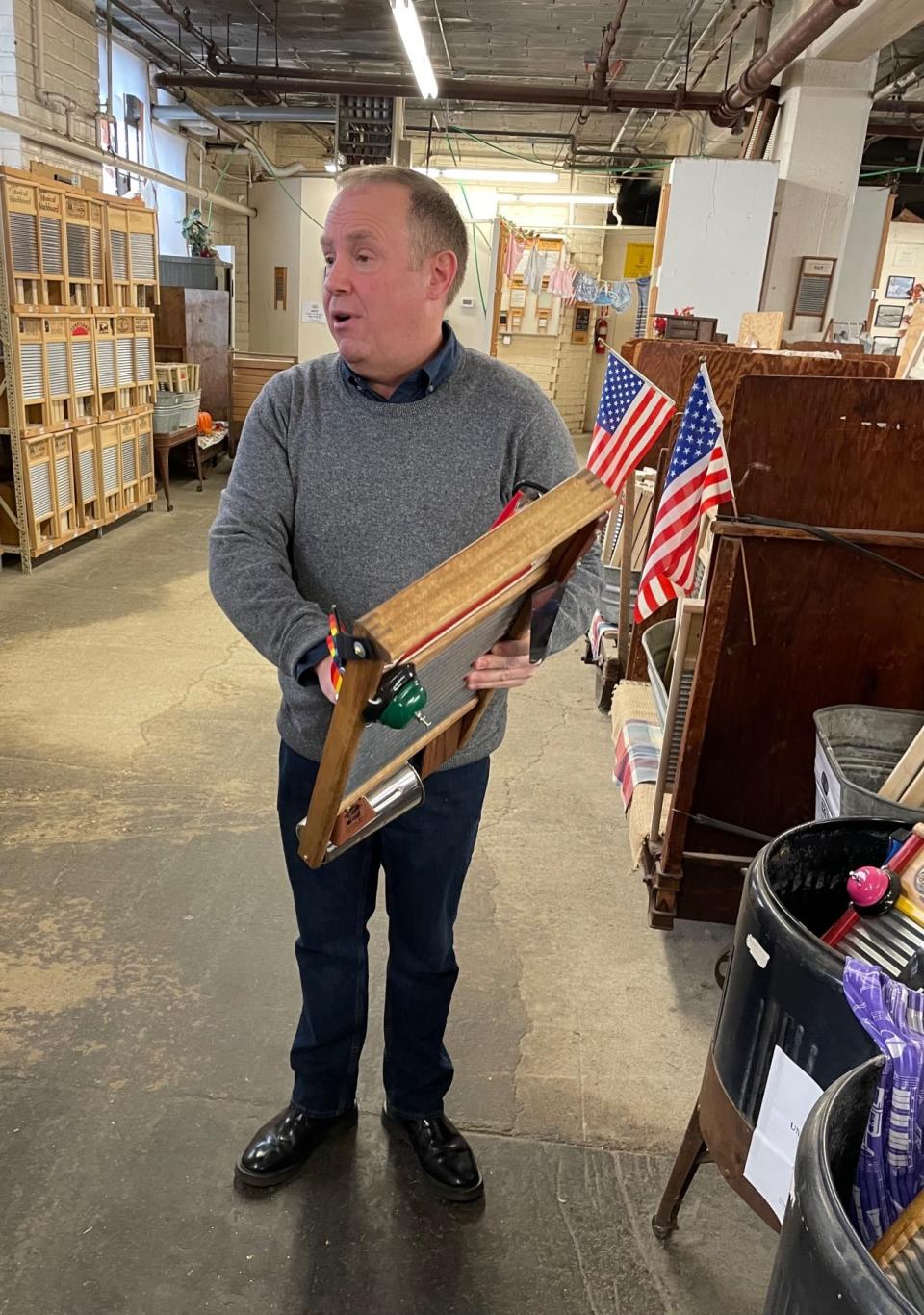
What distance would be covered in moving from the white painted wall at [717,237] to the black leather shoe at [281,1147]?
6108mm

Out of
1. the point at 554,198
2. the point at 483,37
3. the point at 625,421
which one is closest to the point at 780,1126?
the point at 625,421

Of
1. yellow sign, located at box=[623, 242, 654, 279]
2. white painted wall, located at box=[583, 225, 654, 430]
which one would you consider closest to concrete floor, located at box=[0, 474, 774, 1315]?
white painted wall, located at box=[583, 225, 654, 430]

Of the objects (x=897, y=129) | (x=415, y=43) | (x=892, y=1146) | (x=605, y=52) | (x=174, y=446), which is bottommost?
(x=174, y=446)

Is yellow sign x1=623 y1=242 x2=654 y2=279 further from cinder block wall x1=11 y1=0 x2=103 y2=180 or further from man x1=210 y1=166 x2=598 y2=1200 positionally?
man x1=210 y1=166 x2=598 y2=1200

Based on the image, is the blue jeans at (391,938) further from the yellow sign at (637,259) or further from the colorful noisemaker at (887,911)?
the yellow sign at (637,259)

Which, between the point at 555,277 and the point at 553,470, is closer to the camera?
the point at 553,470

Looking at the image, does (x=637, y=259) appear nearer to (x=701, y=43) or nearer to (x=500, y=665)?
(x=701, y=43)

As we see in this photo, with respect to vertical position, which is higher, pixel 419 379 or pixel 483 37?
pixel 483 37

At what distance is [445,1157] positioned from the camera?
1.81 metres

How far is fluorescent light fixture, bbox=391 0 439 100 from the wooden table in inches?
134

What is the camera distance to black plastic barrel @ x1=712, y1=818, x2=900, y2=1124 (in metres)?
1.16

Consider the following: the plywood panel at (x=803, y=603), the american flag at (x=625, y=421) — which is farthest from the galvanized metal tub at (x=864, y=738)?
the american flag at (x=625, y=421)

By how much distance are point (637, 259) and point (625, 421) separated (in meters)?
11.7

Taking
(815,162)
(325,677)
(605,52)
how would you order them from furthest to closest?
(605,52), (815,162), (325,677)
